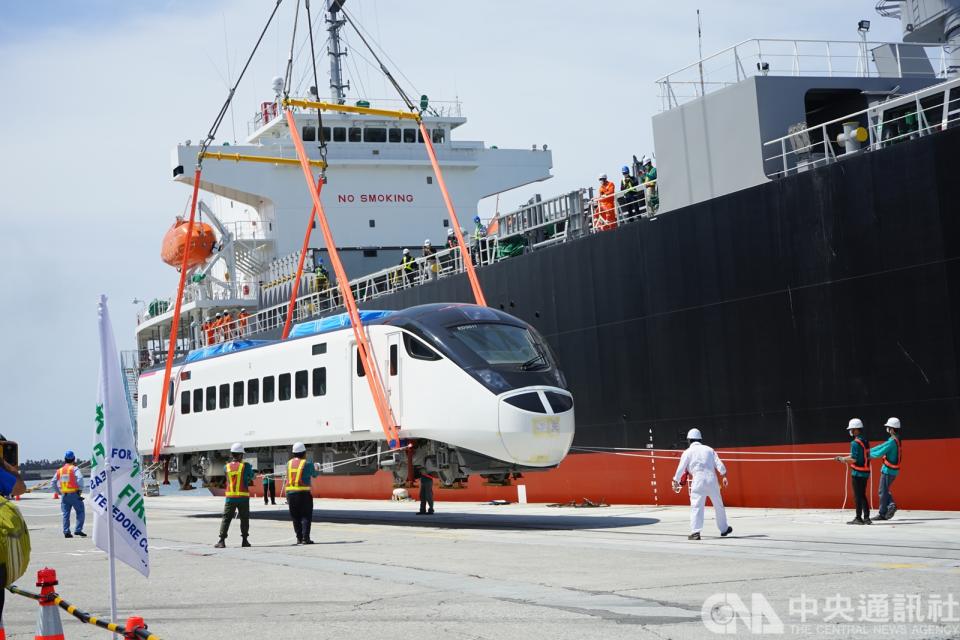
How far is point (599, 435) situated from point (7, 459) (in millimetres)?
15571

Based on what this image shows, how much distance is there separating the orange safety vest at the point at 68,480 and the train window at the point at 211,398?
10.4 ft

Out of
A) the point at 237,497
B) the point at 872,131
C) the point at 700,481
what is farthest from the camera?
the point at 872,131

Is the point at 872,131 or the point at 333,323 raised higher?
the point at 872,131

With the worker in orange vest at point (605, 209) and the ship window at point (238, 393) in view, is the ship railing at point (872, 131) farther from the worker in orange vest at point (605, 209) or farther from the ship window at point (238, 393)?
the ship window at point (238, 393)

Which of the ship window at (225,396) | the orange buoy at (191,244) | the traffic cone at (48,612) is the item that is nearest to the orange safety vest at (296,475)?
the ship window at (225,396)

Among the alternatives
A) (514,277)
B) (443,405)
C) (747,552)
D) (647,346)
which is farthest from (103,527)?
(514,277)

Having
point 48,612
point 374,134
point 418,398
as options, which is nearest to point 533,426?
point 418,398

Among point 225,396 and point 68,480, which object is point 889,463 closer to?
point 225,396

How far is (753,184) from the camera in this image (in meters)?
20.1

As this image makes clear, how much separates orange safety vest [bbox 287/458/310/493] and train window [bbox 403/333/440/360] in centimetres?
256

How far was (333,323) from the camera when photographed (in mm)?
21234

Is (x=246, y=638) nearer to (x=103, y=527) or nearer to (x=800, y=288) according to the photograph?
(x=103, y=527)

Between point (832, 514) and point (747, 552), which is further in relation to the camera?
point (832, 514)

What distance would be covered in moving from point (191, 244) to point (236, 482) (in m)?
24.7
